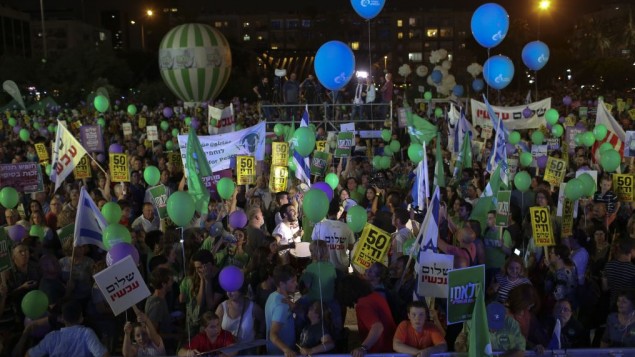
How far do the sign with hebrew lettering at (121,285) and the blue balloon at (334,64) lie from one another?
7821 millimetres

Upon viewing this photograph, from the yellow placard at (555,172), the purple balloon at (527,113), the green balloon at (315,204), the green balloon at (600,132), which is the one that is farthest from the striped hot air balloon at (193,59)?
the green balloon at (315,204)

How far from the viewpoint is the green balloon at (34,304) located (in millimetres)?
5855

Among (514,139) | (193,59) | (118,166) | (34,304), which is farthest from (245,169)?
(193,59)

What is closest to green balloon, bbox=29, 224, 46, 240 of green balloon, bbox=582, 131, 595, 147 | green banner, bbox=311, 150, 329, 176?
green banner, bbox=311, 150, 329, 176

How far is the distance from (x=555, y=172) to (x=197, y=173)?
4.96 m

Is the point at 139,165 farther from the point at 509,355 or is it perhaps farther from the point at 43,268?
the point at 509,355

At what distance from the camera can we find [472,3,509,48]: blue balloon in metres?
14.6

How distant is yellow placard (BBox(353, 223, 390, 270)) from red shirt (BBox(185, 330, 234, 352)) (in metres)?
1.78

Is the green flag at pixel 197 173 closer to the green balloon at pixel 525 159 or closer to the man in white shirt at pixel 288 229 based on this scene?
the man in white shirt at pixel 288 229

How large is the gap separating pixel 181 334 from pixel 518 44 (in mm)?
64621

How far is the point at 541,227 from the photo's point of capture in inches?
300

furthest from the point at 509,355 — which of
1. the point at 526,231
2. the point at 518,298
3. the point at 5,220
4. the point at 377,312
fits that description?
the point at 5,220

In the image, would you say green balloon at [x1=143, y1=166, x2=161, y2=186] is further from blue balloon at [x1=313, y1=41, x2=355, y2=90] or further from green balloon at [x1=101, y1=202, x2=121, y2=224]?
blue balloon at [x1=313, y1=41, x2=355, y2=90]

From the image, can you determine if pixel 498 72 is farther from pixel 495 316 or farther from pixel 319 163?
pixel 495 316
